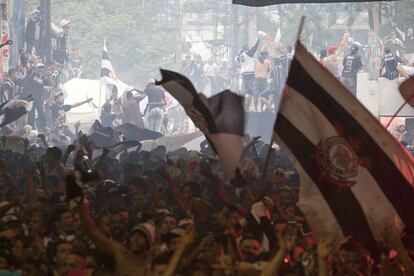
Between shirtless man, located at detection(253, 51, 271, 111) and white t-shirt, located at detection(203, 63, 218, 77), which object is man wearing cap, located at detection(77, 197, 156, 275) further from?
white t-shirt, located at detection(203, 63, 218, 77)

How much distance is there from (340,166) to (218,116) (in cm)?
135

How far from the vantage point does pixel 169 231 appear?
367 inches

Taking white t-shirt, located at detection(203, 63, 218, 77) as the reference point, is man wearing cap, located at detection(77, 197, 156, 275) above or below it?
above

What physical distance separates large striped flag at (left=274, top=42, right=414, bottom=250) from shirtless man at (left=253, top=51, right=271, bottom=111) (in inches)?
1048

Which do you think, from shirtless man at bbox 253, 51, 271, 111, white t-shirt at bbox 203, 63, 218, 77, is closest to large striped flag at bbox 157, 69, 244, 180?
shirtless man at bbox 253, 51, 271, 111

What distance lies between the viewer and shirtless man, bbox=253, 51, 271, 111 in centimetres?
3750

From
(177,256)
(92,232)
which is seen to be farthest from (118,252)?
(177,256)

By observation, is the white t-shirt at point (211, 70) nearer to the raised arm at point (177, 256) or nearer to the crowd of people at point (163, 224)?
the crowd of people at point (163, 224)

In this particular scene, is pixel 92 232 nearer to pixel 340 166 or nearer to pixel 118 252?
pixel 118 252

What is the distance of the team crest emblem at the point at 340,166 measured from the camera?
9500 mm

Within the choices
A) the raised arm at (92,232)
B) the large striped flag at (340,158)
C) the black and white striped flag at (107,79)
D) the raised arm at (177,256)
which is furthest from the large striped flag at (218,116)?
the black and white striped flag at (107,79)

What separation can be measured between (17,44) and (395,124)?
10.2m

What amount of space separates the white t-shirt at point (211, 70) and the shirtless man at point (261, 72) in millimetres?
3959

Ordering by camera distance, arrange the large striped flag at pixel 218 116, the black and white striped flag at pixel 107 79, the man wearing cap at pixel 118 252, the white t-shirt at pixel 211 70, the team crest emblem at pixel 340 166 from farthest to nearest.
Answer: the white t-shirt at pixel 211 70 < the black and white striped flag at pixel 107 79 < the large striped flag at pixel 218 116 < the team crest emblem at pixel 340 166 < the man wearing cap at pixel 118 252
